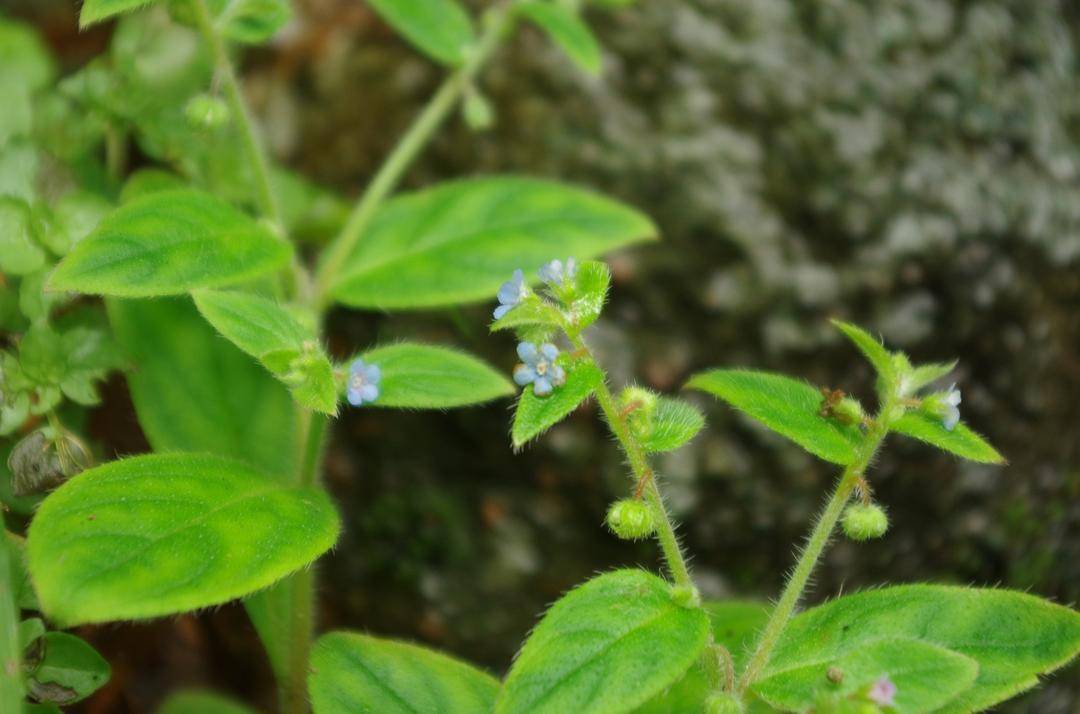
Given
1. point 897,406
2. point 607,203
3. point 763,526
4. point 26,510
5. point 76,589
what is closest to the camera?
point 76,589

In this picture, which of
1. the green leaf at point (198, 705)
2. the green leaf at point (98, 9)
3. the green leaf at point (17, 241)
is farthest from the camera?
the green leaf at point (198, 705)

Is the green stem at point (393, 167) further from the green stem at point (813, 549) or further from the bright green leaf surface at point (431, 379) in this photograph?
the green stem at point (813, 549)

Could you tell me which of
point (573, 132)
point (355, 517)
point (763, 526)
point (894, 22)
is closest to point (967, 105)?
point (894, 22)

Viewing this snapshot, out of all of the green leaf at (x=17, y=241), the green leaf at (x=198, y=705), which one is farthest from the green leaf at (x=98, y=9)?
the green leaf at (x=198, y=705)

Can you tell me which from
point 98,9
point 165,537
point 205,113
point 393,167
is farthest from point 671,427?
point 393,167

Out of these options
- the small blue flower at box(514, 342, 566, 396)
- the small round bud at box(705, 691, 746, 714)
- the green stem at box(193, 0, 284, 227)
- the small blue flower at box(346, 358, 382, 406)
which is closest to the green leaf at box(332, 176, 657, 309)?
the green stem at box(193, 0, 284, 227)

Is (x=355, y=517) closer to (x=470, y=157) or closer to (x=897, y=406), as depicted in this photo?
(x=470, y=157)
